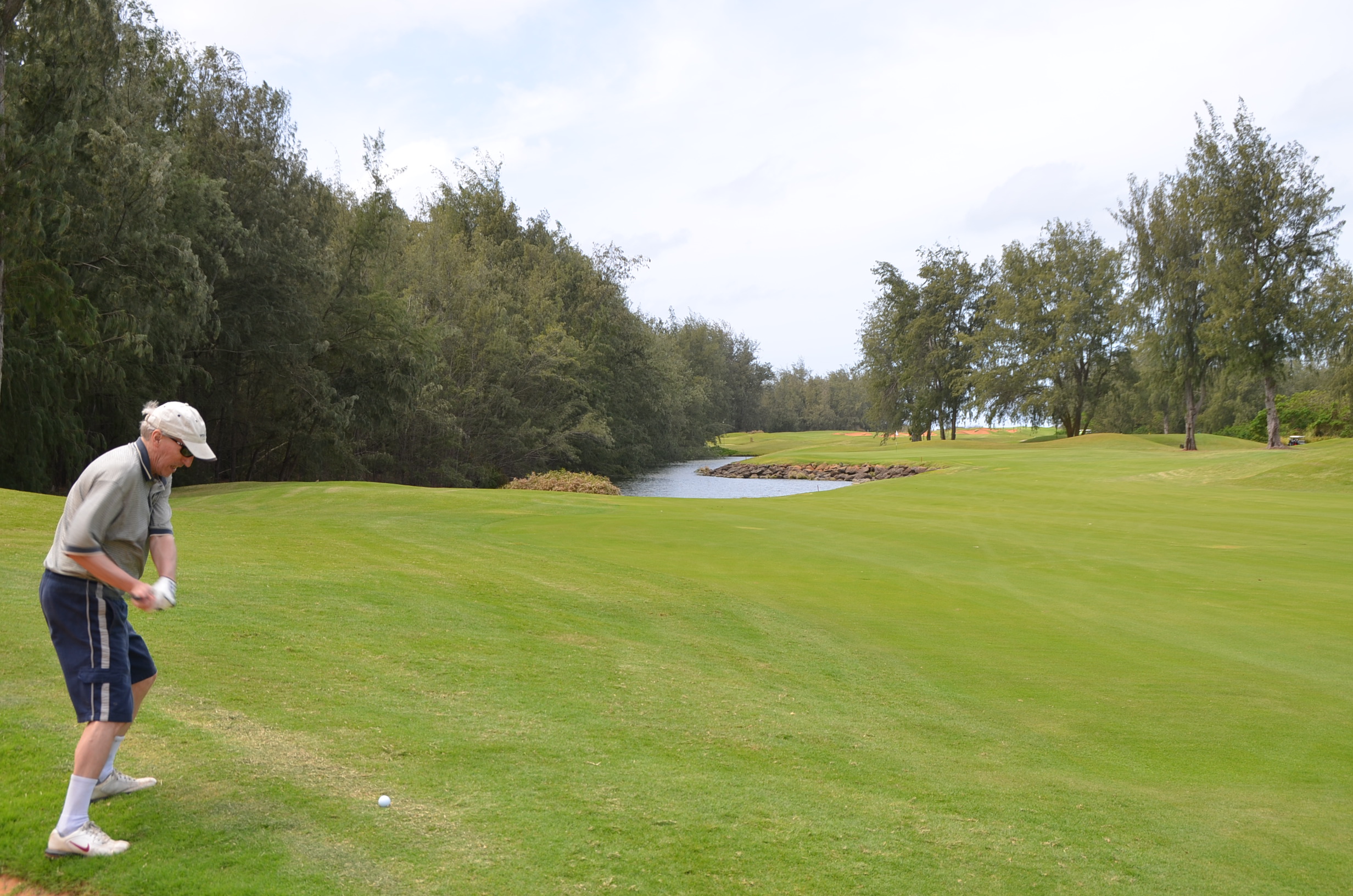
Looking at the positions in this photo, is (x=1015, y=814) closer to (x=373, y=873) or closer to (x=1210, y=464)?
(x=373, y=873)

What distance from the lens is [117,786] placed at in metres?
4.87

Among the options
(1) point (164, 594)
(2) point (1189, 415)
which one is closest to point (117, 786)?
(1) point (164, 594)

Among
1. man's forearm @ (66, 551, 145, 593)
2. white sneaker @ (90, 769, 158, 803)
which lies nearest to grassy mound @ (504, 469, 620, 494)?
white sneaker @ (90, 769, 158, 803)

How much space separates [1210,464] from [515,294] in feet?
129

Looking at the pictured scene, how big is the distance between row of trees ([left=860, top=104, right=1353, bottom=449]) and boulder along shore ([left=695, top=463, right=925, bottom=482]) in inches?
691

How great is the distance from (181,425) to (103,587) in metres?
0.90

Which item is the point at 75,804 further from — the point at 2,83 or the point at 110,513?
the point at 2,83

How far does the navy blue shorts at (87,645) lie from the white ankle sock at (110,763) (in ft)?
0.47

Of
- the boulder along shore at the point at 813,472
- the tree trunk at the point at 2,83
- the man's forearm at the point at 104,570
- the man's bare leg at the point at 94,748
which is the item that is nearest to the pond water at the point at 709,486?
the boulder along shore at the point at 813,472

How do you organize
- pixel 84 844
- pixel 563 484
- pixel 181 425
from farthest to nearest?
pixel 563 484, pixel 181 425, pixel 84 844

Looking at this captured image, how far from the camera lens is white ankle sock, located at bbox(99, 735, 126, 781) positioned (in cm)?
460

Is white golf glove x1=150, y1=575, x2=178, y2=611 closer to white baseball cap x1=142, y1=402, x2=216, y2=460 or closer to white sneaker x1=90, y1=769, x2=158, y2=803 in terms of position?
white baseball cap x1=142, y1=402, x2=216, y2=460

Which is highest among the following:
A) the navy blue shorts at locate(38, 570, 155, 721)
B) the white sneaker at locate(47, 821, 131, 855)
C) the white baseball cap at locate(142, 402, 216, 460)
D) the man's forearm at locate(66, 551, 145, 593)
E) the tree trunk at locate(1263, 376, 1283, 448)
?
the tree trunk at locate(1263, 376, 1283, 448)

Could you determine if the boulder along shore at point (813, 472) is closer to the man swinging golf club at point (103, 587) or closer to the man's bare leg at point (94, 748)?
the man swinging golf club at point (103, 587)
